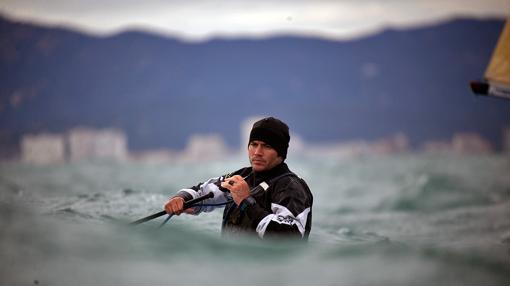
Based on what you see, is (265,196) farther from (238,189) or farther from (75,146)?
(75,146)

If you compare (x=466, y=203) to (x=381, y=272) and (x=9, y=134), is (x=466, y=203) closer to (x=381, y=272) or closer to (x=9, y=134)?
(x=381, y=272)

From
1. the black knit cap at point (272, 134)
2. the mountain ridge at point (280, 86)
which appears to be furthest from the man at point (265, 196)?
the mountain ridge at point (280, 86)

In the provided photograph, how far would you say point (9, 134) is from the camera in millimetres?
61156

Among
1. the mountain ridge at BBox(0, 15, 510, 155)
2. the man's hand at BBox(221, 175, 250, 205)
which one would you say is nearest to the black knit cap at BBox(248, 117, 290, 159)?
the man's hand at BBox(221, 175, 250, 205)

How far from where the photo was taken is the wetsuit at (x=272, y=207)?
3.98 metres

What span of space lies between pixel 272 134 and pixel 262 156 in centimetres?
13

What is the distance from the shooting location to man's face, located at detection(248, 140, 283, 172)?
436 cm

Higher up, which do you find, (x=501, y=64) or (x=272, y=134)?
(x=501, y=64)

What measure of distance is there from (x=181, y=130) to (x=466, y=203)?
2539 inches

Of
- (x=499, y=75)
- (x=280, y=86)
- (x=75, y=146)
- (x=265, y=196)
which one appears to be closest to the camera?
(x=265, y=196)

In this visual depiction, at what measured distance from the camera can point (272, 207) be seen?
4.14m

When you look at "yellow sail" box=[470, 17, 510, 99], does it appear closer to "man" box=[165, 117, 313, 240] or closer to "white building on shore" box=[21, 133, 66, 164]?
"man" box=[165, 117, 313, 240]

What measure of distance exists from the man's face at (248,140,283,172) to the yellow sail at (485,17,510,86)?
21.8ft

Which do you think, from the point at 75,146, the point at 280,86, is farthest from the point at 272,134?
the point at 280,86
